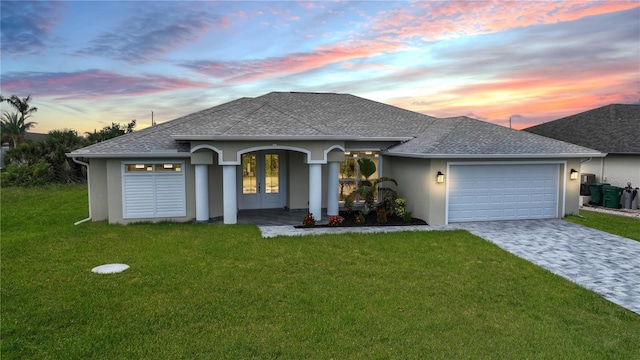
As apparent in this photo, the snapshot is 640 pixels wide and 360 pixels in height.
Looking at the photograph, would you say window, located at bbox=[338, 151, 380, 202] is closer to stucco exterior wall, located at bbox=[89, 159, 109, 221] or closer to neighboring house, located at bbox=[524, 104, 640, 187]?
neighboring house, located at bbox=[524, 104, 640, 187]

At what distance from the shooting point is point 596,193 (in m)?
17.6

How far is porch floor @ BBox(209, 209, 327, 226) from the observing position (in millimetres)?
13047

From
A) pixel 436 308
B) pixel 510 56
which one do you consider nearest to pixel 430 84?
pixel 510 56

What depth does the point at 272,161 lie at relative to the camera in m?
15.6

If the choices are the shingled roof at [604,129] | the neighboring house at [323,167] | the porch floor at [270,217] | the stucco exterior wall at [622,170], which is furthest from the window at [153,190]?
the stucco exterior wall at [622,170]

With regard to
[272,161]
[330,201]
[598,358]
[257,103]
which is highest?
[257,103]

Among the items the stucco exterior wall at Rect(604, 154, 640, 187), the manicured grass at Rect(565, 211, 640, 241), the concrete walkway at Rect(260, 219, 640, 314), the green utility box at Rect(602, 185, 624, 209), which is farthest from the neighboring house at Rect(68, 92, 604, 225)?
the stucco exterior wall at Rect(604, 154, 640, 187)

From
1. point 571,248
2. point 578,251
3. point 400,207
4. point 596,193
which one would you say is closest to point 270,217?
point 400,207

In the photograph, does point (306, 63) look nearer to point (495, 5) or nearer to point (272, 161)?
point (272, 161)

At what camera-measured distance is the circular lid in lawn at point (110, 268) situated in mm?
7828

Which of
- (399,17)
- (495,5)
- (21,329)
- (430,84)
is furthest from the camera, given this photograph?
Result: (430,84)

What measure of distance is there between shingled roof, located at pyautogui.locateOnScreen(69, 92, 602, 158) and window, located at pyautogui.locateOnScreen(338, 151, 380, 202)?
0.78m

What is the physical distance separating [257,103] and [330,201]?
19.5ft

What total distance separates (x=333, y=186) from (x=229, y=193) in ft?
11.9
